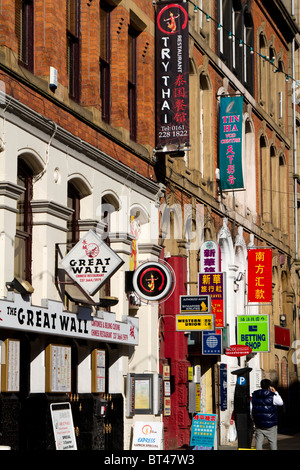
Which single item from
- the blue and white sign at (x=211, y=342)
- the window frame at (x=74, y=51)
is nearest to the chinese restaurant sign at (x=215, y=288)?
the blue and white sign at (x=211, y=342)

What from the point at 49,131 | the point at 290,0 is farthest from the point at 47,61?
the point at 290,0

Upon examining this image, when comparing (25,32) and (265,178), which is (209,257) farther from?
(265,178)

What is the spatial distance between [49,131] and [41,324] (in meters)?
3.65

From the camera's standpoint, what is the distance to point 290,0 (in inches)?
1912

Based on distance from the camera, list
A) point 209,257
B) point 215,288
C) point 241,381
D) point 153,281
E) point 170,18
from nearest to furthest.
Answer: point 153,281, point 241,381, point 170,18, point 215,288, point 209,257

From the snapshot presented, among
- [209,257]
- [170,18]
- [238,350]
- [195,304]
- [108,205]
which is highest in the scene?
[170,18]

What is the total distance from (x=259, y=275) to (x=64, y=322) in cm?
1749

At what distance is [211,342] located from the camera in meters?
27.9

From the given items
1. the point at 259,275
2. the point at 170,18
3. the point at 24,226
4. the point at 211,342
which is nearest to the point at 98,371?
the point at 24,226

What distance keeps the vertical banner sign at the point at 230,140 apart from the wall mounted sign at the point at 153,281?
36.5ft

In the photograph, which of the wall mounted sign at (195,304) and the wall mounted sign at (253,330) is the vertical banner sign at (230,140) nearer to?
the wall mounted sign at (253,330)

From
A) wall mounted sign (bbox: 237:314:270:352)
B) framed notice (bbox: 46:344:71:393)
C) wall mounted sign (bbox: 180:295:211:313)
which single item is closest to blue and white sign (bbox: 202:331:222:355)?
wall mounted sign (bbox: 180:295:211:313)

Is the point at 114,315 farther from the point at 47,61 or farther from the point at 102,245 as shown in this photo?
the point at 47,61

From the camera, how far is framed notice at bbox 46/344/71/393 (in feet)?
60.9
